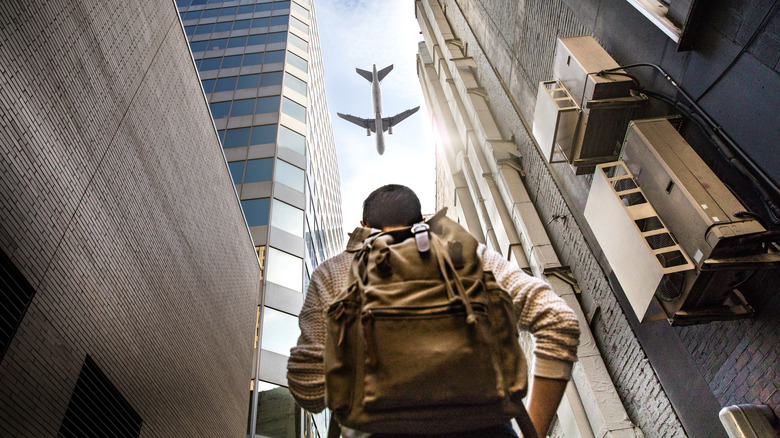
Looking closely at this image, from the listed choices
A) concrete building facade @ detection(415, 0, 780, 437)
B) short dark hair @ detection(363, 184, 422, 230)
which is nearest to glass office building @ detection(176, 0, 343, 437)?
concrete building facade @ detection(415, 0, 780, 437)

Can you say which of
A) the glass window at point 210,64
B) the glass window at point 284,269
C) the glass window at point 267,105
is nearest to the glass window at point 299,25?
the glass window at point 210,64

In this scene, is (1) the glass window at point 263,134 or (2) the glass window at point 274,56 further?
(2) the glass window at point 274,56

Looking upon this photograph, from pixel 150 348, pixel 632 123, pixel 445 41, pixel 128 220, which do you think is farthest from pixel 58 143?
pixel 445 41

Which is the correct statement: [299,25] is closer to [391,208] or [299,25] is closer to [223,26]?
[223,26]

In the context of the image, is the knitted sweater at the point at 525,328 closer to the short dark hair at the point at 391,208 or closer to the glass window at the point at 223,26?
the short dark hair at the point at 391,208

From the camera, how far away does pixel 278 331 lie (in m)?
16.9

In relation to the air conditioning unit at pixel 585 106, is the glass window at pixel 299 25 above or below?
above

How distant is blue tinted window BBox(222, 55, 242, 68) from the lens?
26.8 m

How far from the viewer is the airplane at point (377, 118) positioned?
43.5 m

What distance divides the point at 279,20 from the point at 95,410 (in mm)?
29341

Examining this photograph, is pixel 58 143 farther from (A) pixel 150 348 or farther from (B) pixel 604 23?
(B) pixel 604 23

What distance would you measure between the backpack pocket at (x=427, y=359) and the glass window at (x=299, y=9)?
34.6 metres

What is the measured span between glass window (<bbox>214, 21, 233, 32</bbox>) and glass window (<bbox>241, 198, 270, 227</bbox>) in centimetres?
1616

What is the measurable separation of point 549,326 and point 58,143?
6.15m
